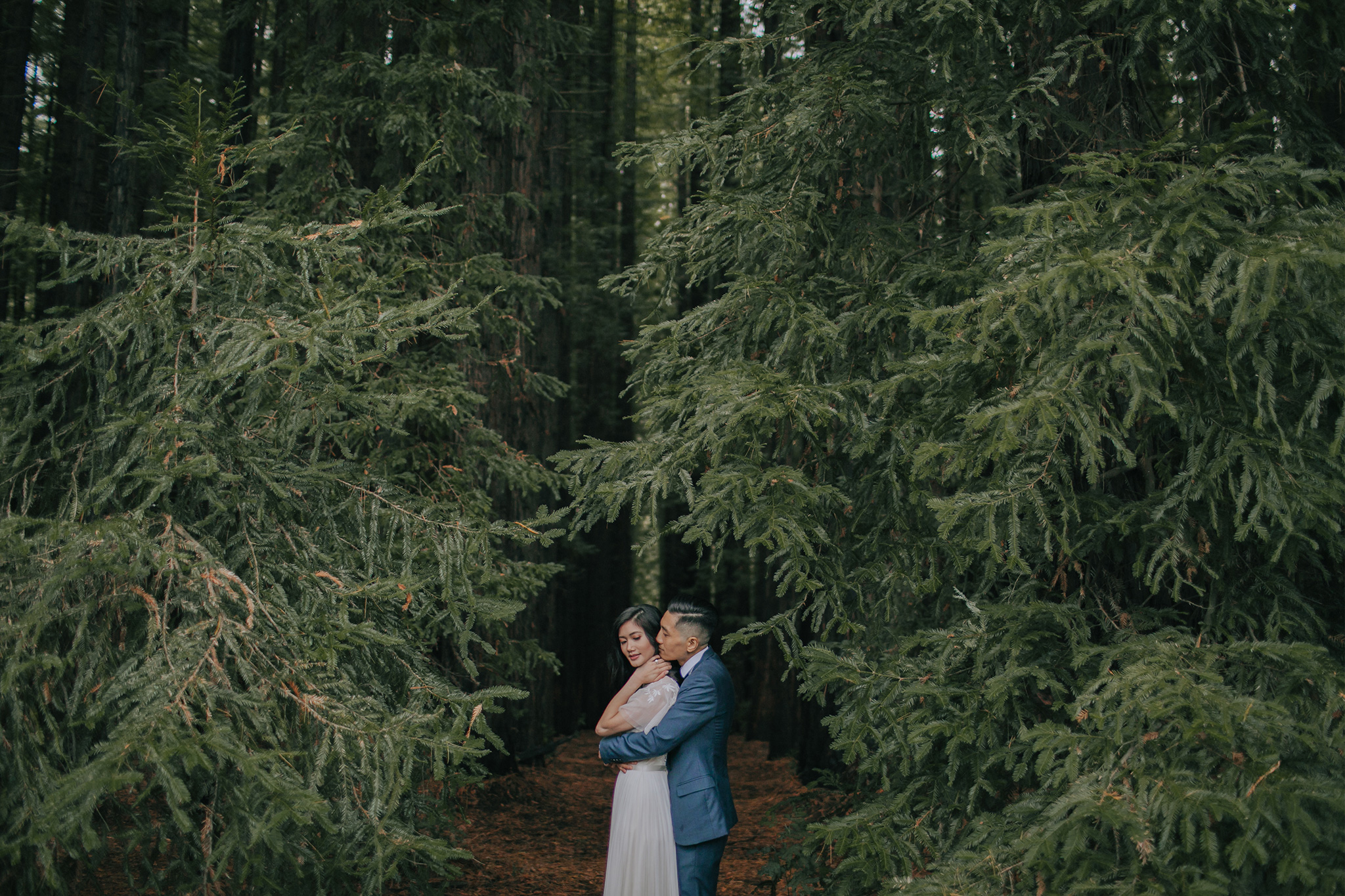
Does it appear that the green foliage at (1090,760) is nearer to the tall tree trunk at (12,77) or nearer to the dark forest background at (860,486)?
the dark forest background at (860,486)

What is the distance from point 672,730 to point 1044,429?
234cm

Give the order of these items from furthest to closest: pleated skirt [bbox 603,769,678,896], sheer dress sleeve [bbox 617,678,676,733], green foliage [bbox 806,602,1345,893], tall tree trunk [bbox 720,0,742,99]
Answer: tall tree trunk [bbox 720,0,742,99] → sheer dress sleeve [bbox 617,678,676,733] → pleated skirt [bbox 603,769,678,896] → green foliage [bbox 806,602,1345,893]

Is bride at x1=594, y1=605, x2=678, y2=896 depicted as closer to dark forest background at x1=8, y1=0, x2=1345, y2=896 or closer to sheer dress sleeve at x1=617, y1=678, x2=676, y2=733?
sheer dress sleeve at x1=617, y1=678, x2=676, y2=733

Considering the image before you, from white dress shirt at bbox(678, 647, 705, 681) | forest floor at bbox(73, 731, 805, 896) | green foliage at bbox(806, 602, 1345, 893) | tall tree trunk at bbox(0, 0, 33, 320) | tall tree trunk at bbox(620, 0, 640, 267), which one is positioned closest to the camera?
green foliage at bbox(806, 602, 1345, 893)

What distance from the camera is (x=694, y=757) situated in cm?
439

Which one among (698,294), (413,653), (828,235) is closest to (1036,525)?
(828,235)

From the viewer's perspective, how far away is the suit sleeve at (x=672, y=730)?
13.9 ft

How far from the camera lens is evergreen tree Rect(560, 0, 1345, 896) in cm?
285

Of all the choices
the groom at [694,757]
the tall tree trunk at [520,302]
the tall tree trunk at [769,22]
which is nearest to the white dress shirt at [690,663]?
the groom at [694,757]

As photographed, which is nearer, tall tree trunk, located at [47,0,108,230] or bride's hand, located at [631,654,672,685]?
bride's hand, located at [631,654,672,685]

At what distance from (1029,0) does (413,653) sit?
4.00 m

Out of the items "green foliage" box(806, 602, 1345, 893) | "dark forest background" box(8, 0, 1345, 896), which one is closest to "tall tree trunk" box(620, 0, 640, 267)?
"dark forest background" box(8, 0, 1345, 896)

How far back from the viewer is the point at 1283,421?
320 centimetres

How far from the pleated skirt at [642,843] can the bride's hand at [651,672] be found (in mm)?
429
